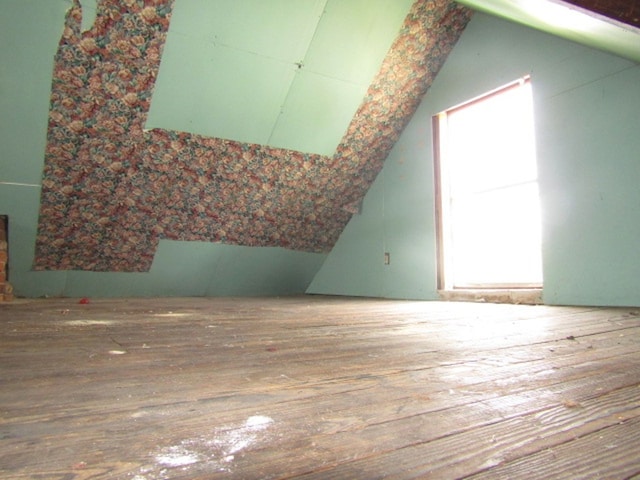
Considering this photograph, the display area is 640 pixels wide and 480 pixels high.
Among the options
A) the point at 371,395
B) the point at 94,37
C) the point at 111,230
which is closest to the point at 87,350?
the point at 371,395

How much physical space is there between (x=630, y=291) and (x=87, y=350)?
3.25 metres

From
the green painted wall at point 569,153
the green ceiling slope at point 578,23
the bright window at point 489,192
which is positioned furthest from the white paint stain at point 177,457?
the bright window at point 489,192

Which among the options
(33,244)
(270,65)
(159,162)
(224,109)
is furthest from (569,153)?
(33,244)

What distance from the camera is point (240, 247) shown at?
4969mm

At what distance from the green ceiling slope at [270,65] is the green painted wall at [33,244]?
72 centimetres

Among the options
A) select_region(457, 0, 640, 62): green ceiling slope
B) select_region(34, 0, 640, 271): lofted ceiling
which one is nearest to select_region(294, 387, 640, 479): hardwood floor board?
select_region(457, 0, 640, 62): green ceiling slope

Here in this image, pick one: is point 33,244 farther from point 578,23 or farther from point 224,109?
point 578,23

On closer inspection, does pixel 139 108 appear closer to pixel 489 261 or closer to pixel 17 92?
pixel 17 92

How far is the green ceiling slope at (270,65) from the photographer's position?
3.29 metres

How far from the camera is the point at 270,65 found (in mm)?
3643

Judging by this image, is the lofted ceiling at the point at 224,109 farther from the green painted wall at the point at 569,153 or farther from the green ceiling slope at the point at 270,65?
the green painted wall at the point at 569,153

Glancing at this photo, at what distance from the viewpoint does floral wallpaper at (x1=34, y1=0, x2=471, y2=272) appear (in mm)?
3148

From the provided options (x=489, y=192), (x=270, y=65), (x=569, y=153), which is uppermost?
(x=270, y=65)

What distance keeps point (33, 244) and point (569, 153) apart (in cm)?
453
